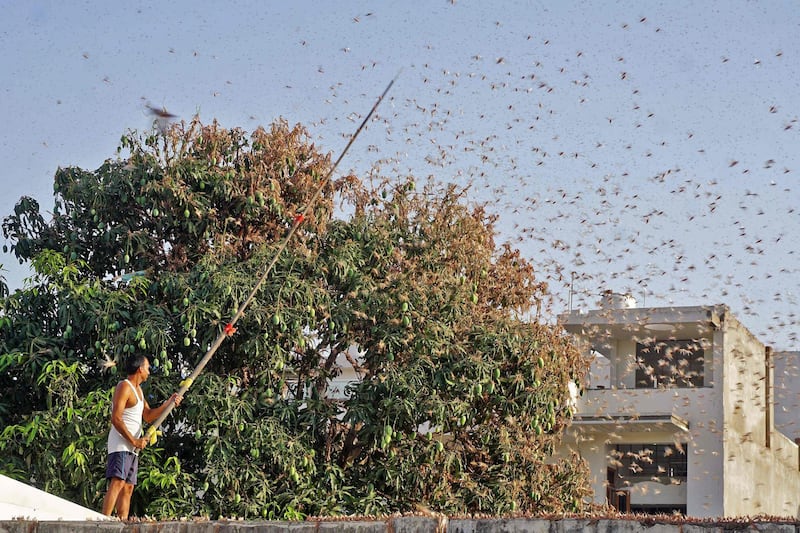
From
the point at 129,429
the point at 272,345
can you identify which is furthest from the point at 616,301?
the point at 129,429

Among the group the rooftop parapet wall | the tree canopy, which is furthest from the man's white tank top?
the tree canopy

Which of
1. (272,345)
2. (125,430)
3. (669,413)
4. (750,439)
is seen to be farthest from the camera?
(750,439)

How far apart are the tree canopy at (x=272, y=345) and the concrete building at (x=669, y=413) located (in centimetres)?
734

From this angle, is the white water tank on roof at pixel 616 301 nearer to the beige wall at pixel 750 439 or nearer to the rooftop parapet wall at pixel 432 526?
the beige wall at pixel 750 439

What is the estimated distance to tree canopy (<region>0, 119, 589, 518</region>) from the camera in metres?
12.4

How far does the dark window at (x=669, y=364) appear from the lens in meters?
22.2

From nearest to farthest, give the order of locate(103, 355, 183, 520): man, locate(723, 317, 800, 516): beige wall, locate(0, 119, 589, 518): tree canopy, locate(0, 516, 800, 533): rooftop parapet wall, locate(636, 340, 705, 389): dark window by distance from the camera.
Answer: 1. locate(0, 516, 800, 533): rooftop parapet wall
2. locate(103, 355, 183, 520): man
3. locate(0, 119, 589, 518): tree canopy
4. locate(723, 317, 800, 516): beige wall
5. locate(636, 340, 705, 389): dark window

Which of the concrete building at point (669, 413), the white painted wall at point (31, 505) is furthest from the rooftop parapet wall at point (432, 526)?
the concrete building at point (669, 413)

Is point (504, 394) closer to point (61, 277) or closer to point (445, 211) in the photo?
point (445, 211)

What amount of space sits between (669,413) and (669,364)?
1394 millimetres

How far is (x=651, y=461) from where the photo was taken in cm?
2195

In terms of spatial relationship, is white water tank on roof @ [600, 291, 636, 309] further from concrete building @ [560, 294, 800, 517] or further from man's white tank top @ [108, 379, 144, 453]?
man's white tank top @ [108, 379, 144, 453]

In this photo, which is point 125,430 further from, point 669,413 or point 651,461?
point 651,461

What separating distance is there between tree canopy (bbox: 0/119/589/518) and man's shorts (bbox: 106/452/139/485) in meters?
3.98
